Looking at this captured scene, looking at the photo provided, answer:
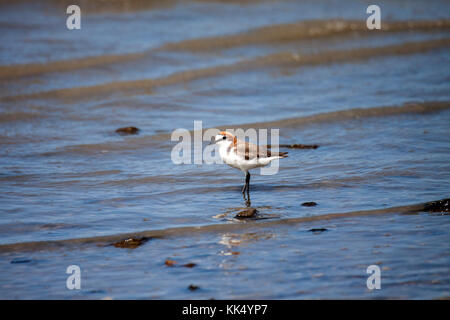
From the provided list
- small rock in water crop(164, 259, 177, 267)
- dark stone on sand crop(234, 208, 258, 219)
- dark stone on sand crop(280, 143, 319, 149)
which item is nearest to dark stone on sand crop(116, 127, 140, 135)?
dark stone on sand crop(280, 143, 319, 149)

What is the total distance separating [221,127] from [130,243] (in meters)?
4.72

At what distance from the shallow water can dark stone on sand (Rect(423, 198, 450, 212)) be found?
0.20 m

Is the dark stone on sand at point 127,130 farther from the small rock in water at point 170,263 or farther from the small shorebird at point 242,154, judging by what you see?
the small rock in water at point 170,263

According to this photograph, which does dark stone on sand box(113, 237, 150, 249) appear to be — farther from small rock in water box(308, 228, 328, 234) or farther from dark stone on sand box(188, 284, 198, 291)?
small rock in water box(308, 228, 328, 234)

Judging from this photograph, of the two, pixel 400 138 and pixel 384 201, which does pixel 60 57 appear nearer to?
pixel 400 138

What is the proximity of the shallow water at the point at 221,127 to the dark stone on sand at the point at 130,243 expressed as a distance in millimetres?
111

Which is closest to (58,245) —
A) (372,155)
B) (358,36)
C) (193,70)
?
(372,155)

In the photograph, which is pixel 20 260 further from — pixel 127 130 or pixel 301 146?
pixel 301 146


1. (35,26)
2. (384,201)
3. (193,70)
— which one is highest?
(35,26)

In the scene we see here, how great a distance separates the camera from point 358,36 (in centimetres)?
1675

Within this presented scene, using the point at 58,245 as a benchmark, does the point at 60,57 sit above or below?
above

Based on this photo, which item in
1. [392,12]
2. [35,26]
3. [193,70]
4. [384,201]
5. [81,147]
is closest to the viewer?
[384,201]

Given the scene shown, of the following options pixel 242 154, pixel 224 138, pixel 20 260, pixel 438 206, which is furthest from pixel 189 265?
pixel 438 206
